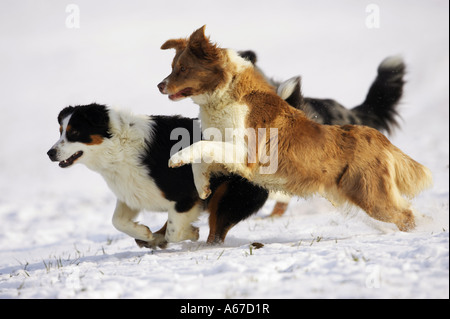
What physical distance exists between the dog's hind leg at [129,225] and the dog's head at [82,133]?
66 cm

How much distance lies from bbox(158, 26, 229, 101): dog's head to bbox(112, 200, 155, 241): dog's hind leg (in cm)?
137

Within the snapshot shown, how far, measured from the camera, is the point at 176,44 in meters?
4.96

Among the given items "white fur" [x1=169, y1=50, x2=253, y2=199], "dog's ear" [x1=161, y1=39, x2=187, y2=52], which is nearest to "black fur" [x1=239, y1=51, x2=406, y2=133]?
"dog's ear" [x1=161, y1=39, x2=187, y2=52]

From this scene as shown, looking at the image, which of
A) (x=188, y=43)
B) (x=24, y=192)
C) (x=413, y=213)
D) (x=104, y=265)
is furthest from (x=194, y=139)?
(x=24, y=192)

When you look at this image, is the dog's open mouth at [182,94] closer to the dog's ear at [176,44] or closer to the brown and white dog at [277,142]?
the brown and white dog at [277,142]

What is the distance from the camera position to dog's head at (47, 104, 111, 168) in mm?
5056

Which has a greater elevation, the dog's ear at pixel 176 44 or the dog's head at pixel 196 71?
the dog's ear at pixel 176 44

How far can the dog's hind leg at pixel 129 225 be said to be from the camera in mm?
5090

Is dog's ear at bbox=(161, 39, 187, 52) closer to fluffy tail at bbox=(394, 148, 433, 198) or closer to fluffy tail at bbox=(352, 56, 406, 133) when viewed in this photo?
fluffy tail at bbox=(394, 148, 433, 198)

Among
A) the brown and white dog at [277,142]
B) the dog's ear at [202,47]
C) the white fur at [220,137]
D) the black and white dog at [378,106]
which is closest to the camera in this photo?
the white fur at [220,137]

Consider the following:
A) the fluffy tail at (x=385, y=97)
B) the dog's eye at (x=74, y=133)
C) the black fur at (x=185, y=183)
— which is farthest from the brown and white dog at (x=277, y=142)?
the fluffy tail at (x=385, y=97)

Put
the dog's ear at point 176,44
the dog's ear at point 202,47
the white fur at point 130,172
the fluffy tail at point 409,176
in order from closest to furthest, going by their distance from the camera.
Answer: the dog's ear at point 202,47 → the fluffy tail at point 409,176 → the dog's ear at point 176,44 → the white fur at point 130,172

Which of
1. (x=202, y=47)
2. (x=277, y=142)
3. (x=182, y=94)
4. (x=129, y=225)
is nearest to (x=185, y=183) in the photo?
(x=129, y=225)
